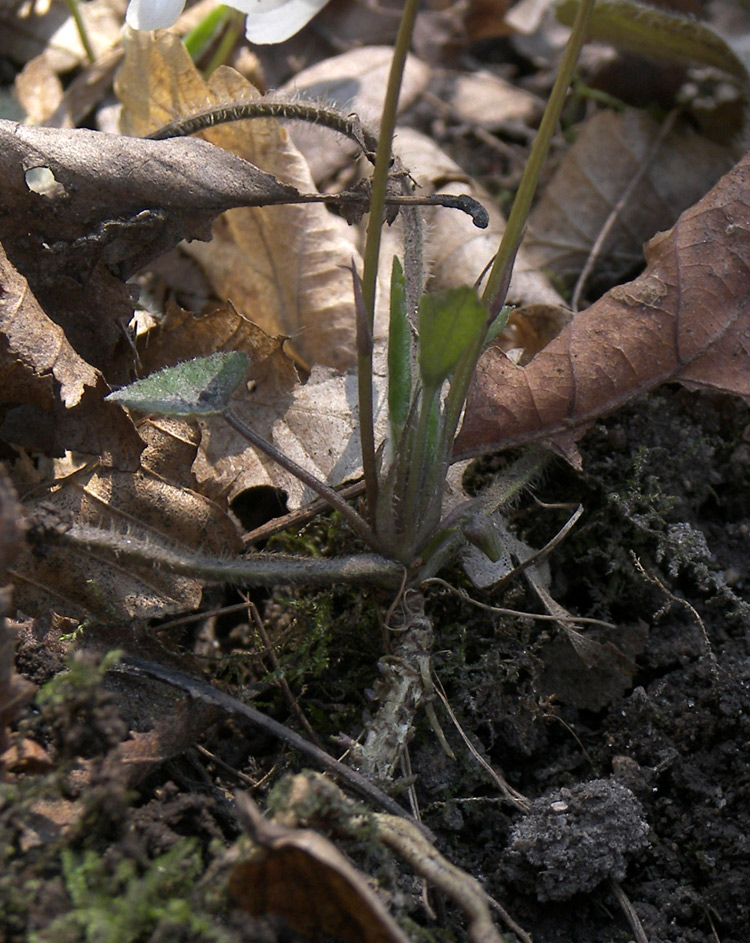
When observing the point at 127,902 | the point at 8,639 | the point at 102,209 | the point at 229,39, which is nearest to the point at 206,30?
the point at 229,39

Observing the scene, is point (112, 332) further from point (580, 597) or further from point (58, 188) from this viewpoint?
point (580, 597)

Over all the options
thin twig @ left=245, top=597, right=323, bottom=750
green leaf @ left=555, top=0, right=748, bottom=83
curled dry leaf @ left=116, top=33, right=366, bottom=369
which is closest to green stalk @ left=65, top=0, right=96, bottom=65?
curled dry leaf @ left=116, top=33, right=366, bottom=369

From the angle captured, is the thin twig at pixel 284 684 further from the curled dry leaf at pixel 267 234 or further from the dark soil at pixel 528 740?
the curled dry leaf at pixel 267 234

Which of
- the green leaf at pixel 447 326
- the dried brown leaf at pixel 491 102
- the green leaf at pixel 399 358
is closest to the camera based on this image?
the green leaf at pixel 447 326

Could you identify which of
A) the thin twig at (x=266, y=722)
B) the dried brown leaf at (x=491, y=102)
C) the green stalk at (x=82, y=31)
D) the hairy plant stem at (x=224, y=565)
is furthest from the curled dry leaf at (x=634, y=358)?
the green stalk at (x=82, y=31)

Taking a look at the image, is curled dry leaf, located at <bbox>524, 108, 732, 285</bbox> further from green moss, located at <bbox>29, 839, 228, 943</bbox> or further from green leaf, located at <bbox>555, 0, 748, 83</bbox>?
green moss, located at <bbox>29, 839, 228, 943</bbox>

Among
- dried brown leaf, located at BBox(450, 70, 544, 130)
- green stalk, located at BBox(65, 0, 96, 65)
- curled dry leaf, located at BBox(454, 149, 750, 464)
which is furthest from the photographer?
dried brown leaf, located at BBox(450, 70, 544, 130)
